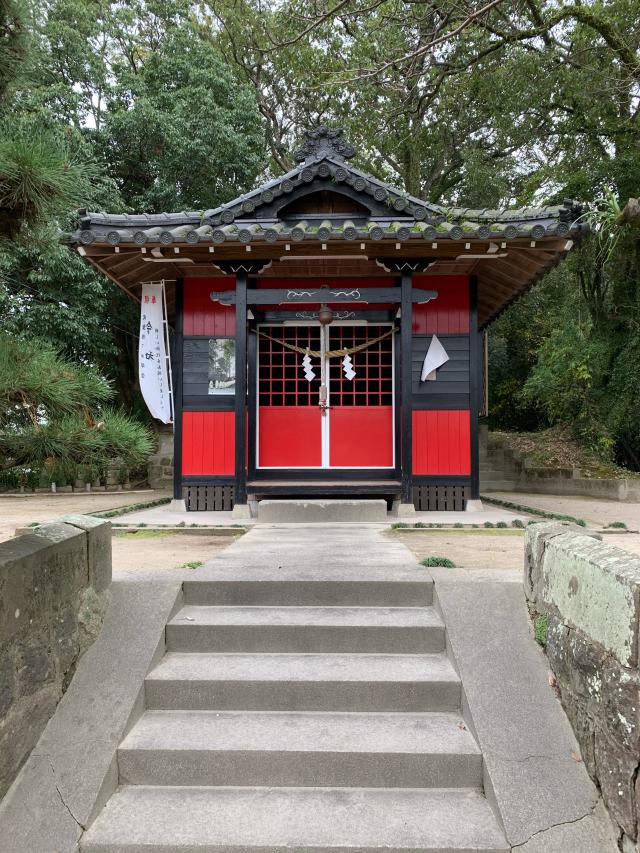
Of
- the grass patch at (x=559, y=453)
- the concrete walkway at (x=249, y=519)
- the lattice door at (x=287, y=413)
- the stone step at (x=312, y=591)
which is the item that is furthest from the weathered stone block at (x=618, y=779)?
the grass patch at (x=559, y=453)

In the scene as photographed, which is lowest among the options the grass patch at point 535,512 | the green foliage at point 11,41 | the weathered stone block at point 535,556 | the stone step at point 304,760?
the stone step at point 304,760

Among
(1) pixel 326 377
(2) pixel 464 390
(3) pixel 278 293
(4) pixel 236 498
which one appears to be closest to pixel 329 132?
(3) pixel 278 293

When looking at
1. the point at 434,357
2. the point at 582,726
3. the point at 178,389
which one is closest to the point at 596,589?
the point at 582,726

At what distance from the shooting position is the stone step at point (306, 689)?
8.87 ft

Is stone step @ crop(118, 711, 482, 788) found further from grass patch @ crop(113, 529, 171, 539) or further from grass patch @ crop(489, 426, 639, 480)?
grass patch @ crop(489, 426, 639, 480)

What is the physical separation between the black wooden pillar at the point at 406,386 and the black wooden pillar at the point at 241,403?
6.47 ft

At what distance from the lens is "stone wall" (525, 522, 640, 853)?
78.3 inches

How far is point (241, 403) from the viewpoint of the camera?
7086 millimetres

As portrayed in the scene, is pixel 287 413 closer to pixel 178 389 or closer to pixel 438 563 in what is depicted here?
pixel 178 389

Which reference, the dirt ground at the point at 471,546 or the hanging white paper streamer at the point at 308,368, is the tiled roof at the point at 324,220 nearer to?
the hanging white paper streamer at the point at 308,368

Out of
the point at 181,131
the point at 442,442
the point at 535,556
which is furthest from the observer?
the point at 181,131

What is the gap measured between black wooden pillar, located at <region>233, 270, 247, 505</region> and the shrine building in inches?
1.1

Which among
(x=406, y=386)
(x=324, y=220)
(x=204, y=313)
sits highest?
(x=324, y=220)

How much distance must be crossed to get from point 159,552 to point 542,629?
9.98 feet
